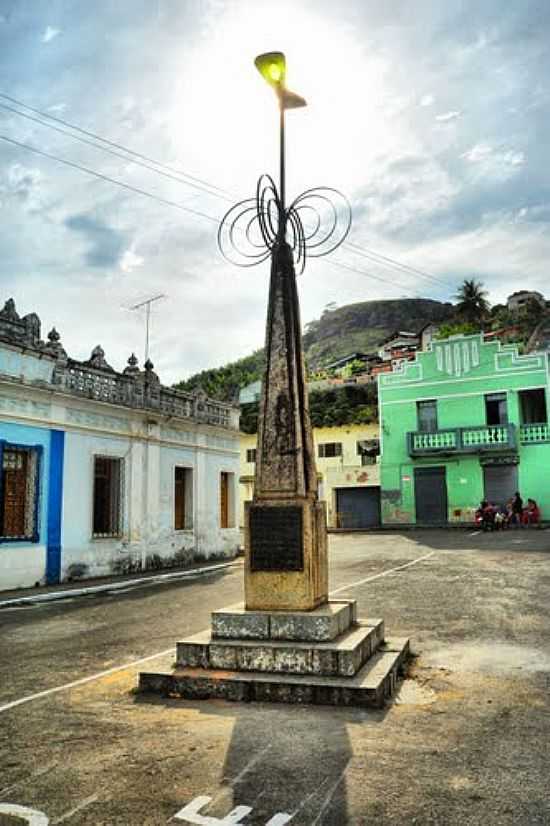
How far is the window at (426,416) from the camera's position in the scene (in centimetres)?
3200

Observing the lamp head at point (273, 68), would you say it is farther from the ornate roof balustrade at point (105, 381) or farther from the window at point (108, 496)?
the window at point (108, 496)

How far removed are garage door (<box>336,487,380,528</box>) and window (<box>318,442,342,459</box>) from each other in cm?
260

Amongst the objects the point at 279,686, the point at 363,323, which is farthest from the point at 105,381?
the point at 363,323

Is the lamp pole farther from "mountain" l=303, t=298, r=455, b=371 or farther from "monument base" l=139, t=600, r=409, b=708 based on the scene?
"mountain" l=303, t=298, r=455, b=371

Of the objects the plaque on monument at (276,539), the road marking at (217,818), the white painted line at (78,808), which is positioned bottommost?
the white painted line at (78,808)

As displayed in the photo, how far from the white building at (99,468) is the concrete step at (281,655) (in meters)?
9.03

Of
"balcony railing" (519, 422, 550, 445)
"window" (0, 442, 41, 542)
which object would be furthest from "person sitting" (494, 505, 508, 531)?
"window" (0, 442, 41, 542)

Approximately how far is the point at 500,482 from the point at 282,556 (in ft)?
86.2

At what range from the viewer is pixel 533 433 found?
29.3 meters

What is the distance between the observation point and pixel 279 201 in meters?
6.80

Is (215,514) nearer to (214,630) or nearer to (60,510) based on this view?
(60,510)

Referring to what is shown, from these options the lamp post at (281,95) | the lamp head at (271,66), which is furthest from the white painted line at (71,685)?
the lamp head at (271,66)

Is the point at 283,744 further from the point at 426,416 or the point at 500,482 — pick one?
the point at 426,416

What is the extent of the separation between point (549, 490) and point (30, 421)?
75.4ft
